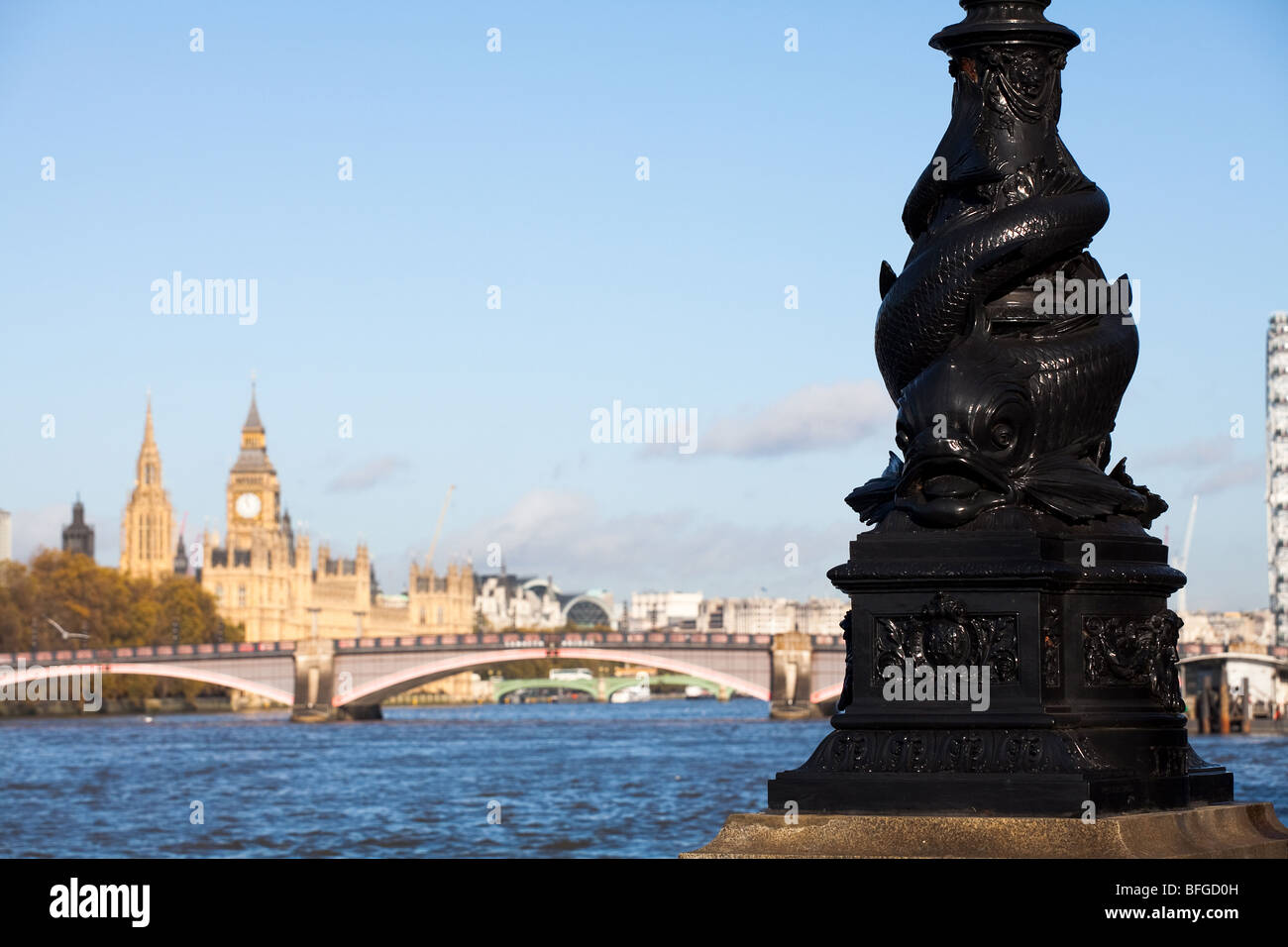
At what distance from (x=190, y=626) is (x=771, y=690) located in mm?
50259

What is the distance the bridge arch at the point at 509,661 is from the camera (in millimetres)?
90875

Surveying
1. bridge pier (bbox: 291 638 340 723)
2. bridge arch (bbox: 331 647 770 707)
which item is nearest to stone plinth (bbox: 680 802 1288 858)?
bridge arch (bbox: 331 647 770 707)

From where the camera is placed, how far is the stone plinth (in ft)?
21.1

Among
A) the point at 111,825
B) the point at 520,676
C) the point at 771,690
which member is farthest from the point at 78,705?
the point at 520,676

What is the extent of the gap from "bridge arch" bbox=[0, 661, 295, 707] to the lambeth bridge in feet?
0.19

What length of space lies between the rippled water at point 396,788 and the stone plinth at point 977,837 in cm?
2403

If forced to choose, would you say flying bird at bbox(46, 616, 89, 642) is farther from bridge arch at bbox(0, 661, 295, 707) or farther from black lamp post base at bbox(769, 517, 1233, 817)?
black lamp post base at bbox(769, 517, 1233, 817)

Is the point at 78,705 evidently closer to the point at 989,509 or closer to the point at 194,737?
the point at 194,737

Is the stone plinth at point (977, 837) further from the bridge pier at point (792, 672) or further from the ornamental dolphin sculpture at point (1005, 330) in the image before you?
the bridge pier at point (792, 672)

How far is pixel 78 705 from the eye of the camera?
362 feet

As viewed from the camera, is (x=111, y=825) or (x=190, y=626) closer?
(x=111, y=825)

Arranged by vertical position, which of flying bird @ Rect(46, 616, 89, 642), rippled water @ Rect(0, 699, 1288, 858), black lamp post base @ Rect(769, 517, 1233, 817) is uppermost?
flying bird @ Rect(46, 616, 89, 642)

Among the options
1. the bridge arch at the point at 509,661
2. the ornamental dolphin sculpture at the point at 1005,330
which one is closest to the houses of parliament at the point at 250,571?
the bridge arch at the point at 509,661
